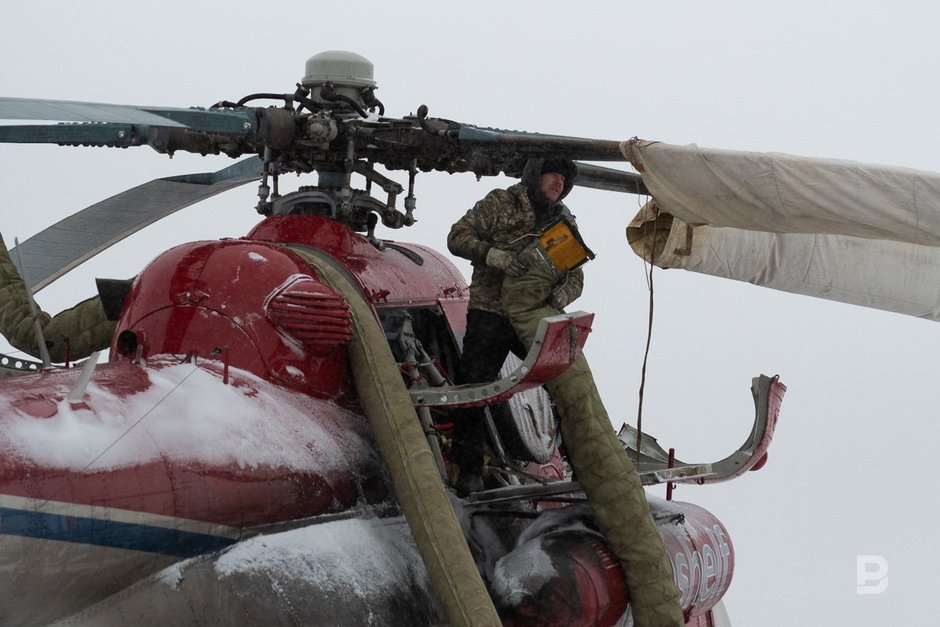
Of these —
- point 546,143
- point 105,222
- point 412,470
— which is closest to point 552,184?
point 546,143

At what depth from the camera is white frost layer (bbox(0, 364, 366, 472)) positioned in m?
4.04

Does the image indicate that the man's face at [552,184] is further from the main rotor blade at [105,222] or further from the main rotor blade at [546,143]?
the main rotor blade at [105,222]

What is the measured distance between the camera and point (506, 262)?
5793 millimetres

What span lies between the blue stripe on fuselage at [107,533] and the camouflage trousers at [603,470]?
1860 mm

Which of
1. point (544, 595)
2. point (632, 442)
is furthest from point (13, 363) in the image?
point (632, 442)

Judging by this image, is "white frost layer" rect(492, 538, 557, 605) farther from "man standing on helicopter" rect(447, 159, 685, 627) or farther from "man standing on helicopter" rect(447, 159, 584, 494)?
"man standing on helicopter" rect(447, 159, 584, 494)

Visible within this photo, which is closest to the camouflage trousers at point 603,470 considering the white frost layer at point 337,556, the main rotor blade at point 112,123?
the white frost layer at point 337,556

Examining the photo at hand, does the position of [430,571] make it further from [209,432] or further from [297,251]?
[297,251]

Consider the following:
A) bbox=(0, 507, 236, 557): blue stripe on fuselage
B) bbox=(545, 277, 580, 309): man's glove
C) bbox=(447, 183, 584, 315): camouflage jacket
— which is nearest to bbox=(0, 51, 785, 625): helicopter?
bbox=(0, 507, 236, 557): blue stripe on fuselage

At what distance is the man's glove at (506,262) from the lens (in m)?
5.79

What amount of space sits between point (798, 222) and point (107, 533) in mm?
2860

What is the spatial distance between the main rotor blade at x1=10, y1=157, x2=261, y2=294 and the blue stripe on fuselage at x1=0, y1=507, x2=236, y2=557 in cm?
255

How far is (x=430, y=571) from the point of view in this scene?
4895mm

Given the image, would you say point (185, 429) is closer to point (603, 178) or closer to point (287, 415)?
point (287, 415)
